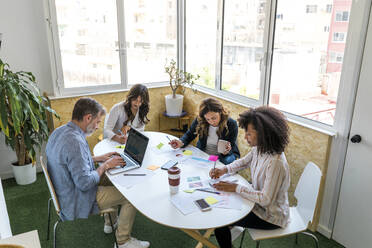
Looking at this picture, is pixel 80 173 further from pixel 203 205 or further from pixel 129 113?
pixel 129 113

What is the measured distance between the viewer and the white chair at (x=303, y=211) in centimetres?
199

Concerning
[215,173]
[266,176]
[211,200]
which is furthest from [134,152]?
[266,176]

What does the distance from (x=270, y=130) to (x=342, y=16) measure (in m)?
1.29

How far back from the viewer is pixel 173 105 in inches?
167

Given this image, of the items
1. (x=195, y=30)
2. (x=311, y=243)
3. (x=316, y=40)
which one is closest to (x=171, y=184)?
(x=311, y=243)

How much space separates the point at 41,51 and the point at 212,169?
266cm

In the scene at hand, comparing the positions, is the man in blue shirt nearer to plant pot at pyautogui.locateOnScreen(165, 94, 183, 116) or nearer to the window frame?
the window frame

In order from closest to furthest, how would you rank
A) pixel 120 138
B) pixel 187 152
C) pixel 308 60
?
pixel 187 152, pixel 308 60, pixel 120 138

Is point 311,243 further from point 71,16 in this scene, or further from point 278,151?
point 71,16

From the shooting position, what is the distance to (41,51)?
3.57m

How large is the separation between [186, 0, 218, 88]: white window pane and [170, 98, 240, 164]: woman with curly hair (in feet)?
4.74

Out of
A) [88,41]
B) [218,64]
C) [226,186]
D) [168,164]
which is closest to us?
[226,186]

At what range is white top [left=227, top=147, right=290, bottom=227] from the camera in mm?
1892

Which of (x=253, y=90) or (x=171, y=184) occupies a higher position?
(x=253, y=90)
